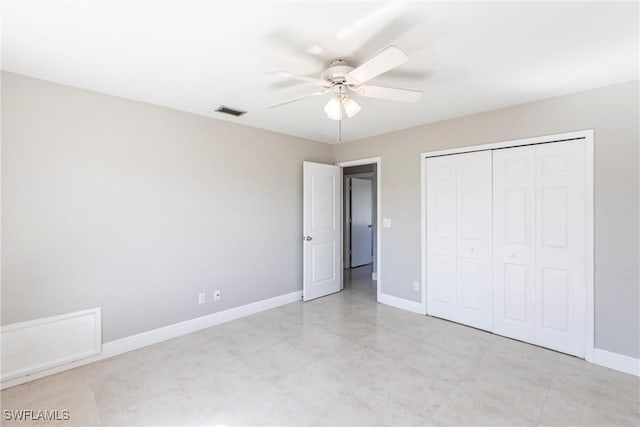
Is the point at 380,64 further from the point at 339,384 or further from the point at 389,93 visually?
the point at 339,384

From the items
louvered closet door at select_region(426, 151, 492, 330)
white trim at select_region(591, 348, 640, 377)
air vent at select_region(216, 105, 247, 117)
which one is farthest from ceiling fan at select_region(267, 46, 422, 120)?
white trim at select_region(591, 348, 640, 377)

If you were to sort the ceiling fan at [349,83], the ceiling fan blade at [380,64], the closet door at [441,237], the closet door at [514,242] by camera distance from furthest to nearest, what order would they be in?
the closet door at [441,237], the closet door at [514,242], the ceiling fan at [349,83], the ceiling fan blade at [380,64]

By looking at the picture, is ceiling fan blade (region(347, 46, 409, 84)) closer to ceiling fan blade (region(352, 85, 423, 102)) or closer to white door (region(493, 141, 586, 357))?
ceiling fan blade (region(352, 85, 423, 102))

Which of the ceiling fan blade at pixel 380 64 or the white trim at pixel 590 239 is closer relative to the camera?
the ceiling fan blade at pixel 380 64

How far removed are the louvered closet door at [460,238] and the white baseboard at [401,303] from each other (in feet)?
0.46

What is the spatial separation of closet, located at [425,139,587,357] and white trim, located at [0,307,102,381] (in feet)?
11.6

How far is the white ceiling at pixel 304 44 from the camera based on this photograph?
5.24 feet

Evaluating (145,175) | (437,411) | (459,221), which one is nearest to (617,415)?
(437,411)

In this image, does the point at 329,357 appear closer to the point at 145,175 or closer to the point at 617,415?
the point at 617,415

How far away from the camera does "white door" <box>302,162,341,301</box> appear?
4.30 m

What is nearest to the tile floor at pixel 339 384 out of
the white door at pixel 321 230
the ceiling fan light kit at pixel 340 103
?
the white door at pixel 321 230

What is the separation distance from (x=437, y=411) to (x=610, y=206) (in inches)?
87.8
